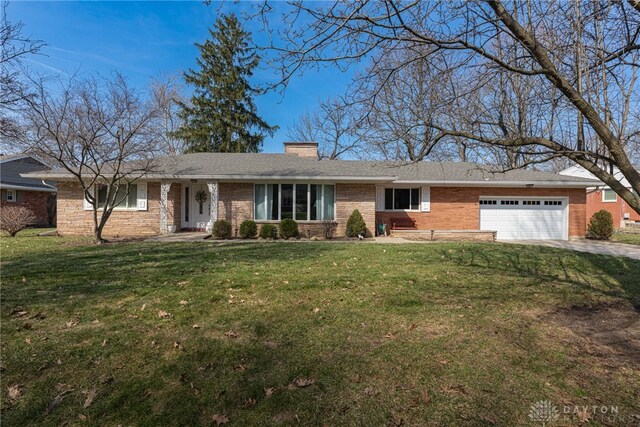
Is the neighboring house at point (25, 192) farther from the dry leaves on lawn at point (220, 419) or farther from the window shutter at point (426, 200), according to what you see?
the dry leaves on lawn at point (220, 419)

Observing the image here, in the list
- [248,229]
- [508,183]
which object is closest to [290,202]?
[248,229]

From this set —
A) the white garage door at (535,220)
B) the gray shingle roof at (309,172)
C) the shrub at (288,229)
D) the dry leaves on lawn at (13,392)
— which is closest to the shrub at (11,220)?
the gray shingle roof at (309,172)

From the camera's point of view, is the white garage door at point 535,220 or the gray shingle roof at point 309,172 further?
the white garage door at point 535,220

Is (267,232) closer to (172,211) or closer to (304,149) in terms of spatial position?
(172,211)

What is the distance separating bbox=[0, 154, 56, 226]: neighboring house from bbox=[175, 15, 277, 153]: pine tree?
10.2m

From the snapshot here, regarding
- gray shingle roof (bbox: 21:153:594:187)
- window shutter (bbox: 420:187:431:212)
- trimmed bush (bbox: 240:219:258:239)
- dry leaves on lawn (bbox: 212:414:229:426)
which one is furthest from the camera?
window shutter (bbox: 420:187:431:212)

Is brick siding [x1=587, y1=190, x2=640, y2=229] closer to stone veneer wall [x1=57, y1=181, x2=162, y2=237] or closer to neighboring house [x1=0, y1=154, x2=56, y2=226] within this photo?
stone veneer wall [x1=57, y1=181, x2=162, y2=237]

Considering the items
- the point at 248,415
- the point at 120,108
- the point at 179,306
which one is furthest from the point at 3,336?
the point at 120,108

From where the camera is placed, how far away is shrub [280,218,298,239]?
14.4 metres

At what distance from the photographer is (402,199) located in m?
17.1

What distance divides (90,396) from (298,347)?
188 centimetres

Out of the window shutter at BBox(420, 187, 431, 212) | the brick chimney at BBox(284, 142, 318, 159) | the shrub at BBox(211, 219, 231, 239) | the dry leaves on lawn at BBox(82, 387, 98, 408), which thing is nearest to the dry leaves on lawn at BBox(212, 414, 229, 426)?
the dry leaves on lawn at BBox(82, 387, 98, 408)

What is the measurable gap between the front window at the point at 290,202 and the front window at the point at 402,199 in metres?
3.36

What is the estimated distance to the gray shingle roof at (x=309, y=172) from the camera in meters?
14.7
